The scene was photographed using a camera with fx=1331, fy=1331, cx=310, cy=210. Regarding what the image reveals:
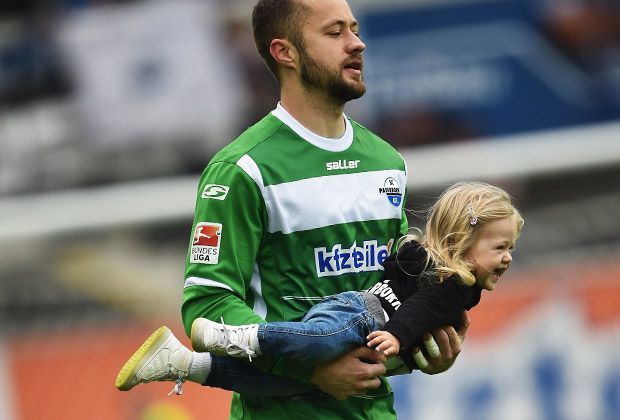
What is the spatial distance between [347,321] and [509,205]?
600mm

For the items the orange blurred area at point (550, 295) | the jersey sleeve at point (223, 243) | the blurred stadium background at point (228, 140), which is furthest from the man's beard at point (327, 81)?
the orange blurred area at point (550, 295)

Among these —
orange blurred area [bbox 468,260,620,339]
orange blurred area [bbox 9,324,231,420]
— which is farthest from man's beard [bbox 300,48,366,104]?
orange blurred area [bbox 468,260,620,339]

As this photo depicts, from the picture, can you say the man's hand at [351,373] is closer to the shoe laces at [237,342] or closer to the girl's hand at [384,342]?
the girl's hand at [384,342]

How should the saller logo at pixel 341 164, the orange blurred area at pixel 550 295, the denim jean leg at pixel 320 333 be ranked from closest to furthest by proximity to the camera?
the denim jean leg at pixel 320 333 → the saller logo at pixel 341 164 → the orange blurred area at pixel 550 295

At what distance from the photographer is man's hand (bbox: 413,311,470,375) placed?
346 centimetres

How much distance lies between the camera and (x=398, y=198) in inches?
146

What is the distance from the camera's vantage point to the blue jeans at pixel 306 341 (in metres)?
3.25

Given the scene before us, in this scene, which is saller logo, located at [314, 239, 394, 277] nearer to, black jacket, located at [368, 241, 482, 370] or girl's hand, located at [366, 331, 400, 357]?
black jacket, located at [368, 241, 482, 370]

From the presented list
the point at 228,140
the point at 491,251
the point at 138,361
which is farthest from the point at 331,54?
the point at 228,140

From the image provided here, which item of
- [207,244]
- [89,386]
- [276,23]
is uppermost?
[276,23]

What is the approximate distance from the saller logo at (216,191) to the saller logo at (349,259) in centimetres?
30

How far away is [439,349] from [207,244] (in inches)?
26.3

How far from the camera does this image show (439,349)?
11.5ft

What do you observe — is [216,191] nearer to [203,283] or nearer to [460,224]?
[203,283]
